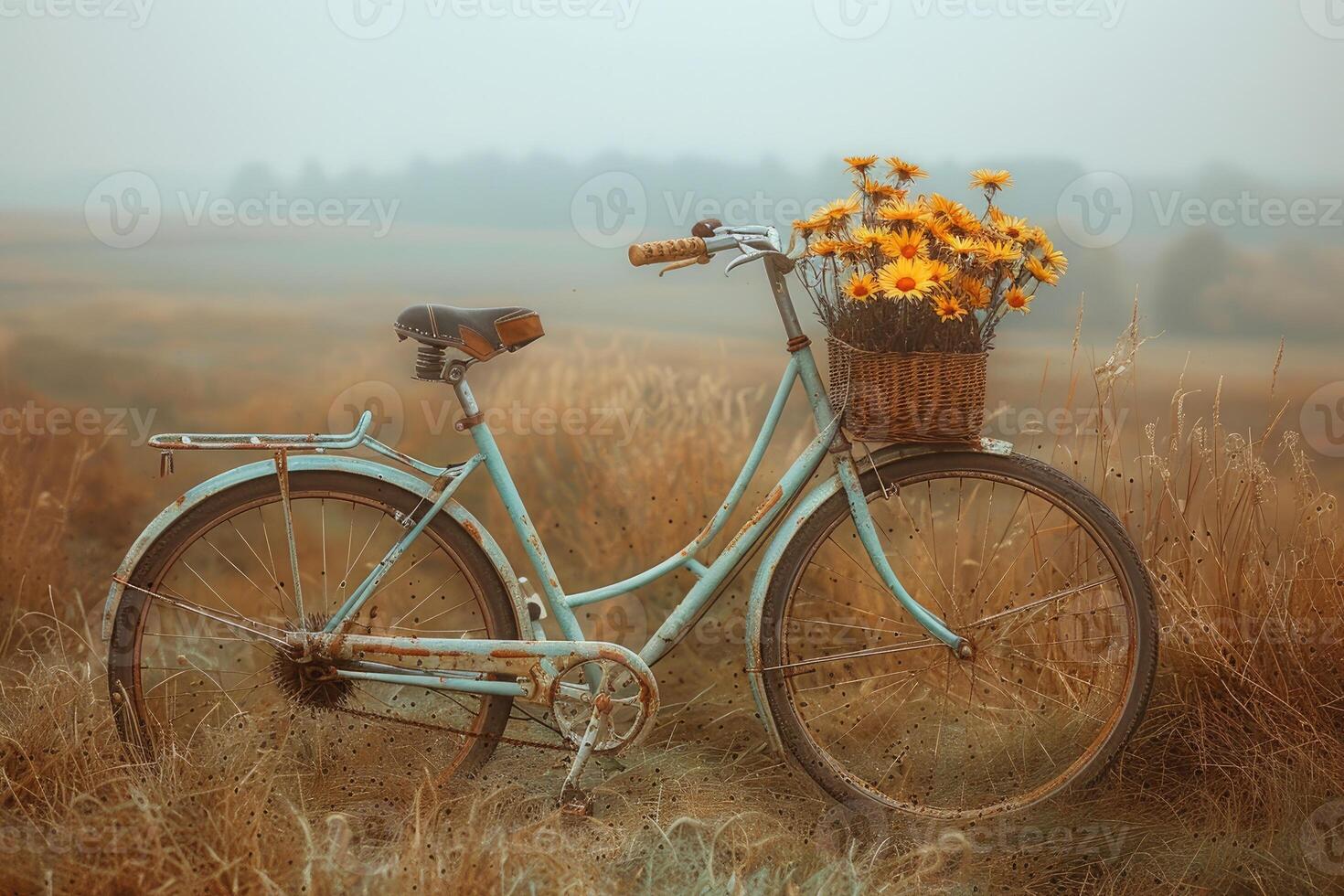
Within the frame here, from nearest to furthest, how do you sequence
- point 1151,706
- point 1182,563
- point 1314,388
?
point 1151,706 < point 1182,563 < point 1314,388

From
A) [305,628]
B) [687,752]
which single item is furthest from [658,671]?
[305,628]

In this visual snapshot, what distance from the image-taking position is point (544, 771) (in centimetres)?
262

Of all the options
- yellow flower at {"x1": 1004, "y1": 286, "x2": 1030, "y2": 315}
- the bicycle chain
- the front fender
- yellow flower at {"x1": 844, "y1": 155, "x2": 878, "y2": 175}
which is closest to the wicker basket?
yellow flower at {"x1": 1004, "y1": 286, "x2": 1030, "y2": 315}

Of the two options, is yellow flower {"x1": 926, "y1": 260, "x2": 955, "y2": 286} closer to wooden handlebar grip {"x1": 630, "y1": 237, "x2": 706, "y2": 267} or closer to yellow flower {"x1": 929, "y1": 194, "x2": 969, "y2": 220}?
yellow flower {"x1": 929, "y1": 194, "x2": 969, "y2": 220}

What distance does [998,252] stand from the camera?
212 centimetres

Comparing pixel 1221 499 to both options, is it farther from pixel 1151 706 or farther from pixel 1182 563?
pixel 1151 706

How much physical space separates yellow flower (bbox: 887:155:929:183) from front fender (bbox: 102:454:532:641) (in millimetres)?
1091

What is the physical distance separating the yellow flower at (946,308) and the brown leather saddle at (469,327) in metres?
0.76

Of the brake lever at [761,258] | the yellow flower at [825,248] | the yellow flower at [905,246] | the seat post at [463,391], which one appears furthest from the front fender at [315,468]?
the yellow flower at [905,246]

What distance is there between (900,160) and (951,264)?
28cm

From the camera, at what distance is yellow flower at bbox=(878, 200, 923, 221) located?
2.14 metres

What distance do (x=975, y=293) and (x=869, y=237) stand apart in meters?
0.22

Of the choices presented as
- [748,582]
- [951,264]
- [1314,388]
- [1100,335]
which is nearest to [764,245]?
[951,264]

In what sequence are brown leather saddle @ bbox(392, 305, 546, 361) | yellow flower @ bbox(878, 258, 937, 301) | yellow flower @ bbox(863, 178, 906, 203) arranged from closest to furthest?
1. yellow flower @ bbox(878, 258, 937, 301)
2. brown leather saddle @ bbox(392, 305, 546, 361)
3. yellow flower @ bbox(863, 178, 906, 203)
